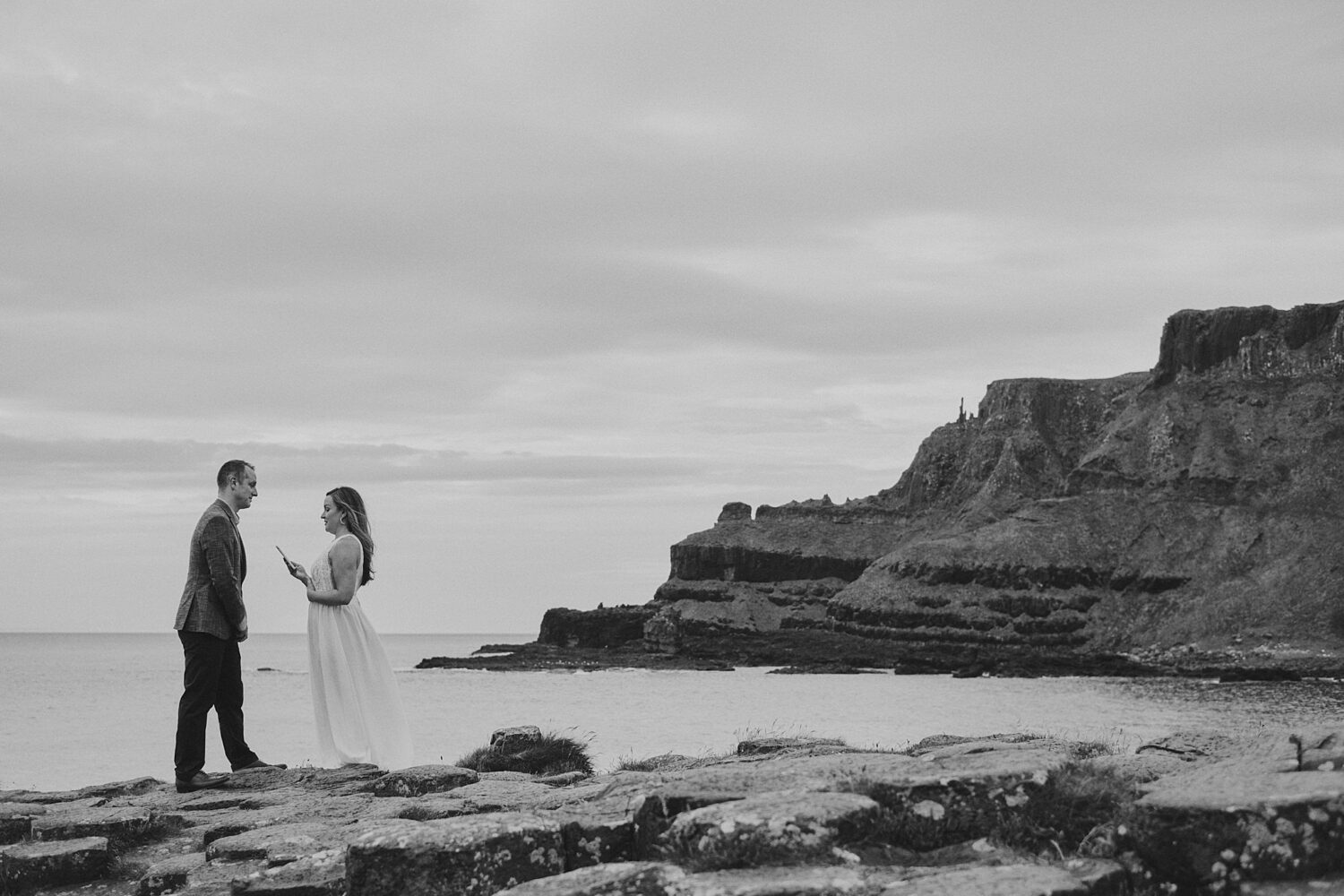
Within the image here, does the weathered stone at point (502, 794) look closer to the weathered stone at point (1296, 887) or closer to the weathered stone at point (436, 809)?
the weathered stone at point (436, 809)

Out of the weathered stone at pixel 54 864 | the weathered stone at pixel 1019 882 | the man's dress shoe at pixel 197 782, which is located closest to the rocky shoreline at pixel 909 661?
the man's dress shoe at pixel 197 782

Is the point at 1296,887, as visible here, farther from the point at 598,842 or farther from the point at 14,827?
the point at 14,827

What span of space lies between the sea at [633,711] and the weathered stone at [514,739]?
1.91ft

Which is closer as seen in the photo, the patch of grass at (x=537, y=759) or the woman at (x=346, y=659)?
the woman at (x=346, y=659)

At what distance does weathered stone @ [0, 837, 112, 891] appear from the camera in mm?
7566

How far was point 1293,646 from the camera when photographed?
116m

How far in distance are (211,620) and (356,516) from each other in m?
1.75

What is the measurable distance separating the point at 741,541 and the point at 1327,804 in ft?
602

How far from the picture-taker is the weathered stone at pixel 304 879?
20.7 feet

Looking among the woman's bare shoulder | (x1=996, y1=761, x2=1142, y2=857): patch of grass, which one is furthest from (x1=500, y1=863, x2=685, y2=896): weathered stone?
the woman's bare shoulder

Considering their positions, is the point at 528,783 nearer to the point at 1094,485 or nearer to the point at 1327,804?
the point at 1327,804

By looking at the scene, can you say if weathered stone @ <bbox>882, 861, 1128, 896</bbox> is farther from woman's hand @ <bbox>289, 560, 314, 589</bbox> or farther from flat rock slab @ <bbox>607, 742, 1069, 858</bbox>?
woman's hand @ <bbox>289, 560, 314, 589</bbox>

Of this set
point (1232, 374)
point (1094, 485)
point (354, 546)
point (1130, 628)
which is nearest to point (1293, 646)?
point (1130, 628)

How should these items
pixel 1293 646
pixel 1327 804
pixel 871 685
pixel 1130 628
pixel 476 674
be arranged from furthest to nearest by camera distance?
pixel 1130 628, pixel 1293 646, pixel 476 674, pixel 871 685, pixel 1327 804
